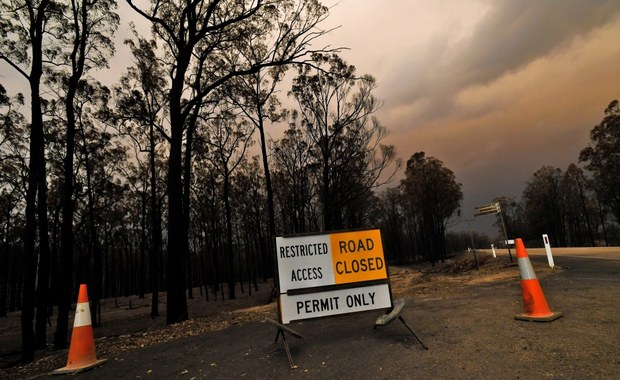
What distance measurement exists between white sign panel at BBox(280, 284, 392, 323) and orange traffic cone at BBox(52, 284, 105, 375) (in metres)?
3.29

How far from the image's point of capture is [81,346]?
5477mm

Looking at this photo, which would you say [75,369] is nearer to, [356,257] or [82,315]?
[82,315]

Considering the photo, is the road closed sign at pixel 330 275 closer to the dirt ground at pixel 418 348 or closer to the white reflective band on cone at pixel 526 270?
the dirt ground at pixel 418 348

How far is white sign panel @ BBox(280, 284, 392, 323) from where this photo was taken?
16.4 feet

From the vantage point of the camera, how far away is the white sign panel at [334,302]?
5.01 meters

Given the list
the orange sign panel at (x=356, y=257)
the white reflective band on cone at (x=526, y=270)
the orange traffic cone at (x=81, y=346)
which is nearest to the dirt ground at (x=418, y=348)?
the orange traffic cone at (x=81, y=346)

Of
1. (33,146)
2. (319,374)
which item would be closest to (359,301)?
(319,374)

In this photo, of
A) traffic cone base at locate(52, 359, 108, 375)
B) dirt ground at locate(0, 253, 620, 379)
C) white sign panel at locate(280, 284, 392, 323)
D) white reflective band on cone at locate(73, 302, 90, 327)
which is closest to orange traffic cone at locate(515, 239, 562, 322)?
dirt ground at locate(0, 253, 620, 379)

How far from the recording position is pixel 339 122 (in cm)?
2728

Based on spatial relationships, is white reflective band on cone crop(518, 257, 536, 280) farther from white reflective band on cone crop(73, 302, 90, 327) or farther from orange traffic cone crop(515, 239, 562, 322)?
white reflective band on cone crop(73, 302, 90, 327)

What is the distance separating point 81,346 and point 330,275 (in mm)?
4236

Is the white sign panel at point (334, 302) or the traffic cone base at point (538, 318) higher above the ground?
the white sign panel at point (334, 302)

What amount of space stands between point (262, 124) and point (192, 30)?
1118cm

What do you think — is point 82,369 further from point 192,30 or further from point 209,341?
point 192,30
